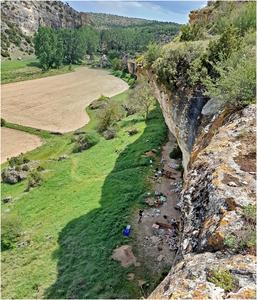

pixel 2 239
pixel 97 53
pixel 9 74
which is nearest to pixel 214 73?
pixel 2 239

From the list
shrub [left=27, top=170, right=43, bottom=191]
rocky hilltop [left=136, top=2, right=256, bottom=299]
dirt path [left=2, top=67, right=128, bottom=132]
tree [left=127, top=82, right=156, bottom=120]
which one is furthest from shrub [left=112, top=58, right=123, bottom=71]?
rocky hilltop [left=136, top=2, right=256, bottom=299]

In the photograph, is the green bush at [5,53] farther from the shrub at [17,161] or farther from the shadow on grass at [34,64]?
the shrub at [17,161]

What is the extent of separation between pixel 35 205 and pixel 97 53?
567ft

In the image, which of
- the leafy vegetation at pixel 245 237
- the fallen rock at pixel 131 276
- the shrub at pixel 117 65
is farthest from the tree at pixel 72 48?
the leafy vegetation at pixel 245 237

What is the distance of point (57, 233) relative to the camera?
91.0ft

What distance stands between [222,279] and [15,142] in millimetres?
53162

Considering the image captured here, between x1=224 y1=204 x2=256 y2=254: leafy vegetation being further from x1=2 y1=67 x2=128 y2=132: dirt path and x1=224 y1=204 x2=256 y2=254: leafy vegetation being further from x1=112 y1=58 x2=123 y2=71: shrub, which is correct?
x1=112 y1=58 x2=123 y2=71: shrub

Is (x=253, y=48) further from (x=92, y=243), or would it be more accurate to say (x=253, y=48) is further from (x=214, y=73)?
(x=92, y=243)

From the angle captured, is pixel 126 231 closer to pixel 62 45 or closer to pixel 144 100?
pixel 144 100

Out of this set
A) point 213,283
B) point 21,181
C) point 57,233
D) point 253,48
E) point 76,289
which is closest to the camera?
point 213,283

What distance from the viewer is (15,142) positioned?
56781mm

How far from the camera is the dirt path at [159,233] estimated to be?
2250 cm

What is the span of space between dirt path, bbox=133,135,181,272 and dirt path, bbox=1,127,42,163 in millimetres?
26593

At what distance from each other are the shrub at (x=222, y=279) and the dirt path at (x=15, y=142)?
148 feet
